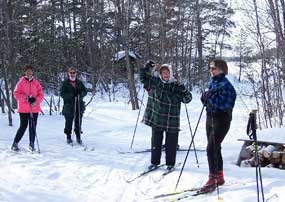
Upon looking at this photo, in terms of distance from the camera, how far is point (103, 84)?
101ft

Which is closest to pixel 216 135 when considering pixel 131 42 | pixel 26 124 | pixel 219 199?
pixel 219 199

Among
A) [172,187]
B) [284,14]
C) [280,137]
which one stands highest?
[284,14]

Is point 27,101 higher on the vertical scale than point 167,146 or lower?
higher

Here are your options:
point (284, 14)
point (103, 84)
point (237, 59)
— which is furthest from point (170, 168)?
point (237, 59)

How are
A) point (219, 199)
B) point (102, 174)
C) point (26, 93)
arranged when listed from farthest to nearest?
1. point (26, 93)
2. point (102, 174)
3. point (219, 199)

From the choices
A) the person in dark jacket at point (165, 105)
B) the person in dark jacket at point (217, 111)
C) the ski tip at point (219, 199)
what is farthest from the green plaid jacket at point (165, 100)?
the ski tip at point (219, 199)

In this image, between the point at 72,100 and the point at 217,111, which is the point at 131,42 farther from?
the point at 217,111

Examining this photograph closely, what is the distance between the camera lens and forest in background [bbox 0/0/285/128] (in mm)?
13820

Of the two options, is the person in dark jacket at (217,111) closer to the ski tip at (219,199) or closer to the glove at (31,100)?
the ski tip at (219,199)

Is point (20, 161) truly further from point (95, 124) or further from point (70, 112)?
point (95, 124)

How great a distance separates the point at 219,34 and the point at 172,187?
37.3 metres

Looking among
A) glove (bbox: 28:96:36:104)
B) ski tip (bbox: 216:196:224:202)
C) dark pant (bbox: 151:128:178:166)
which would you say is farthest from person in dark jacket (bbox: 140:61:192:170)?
glove (bbox: 28:96:36:104)

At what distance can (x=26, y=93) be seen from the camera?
31.1 ft

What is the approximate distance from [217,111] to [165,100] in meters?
1.45
